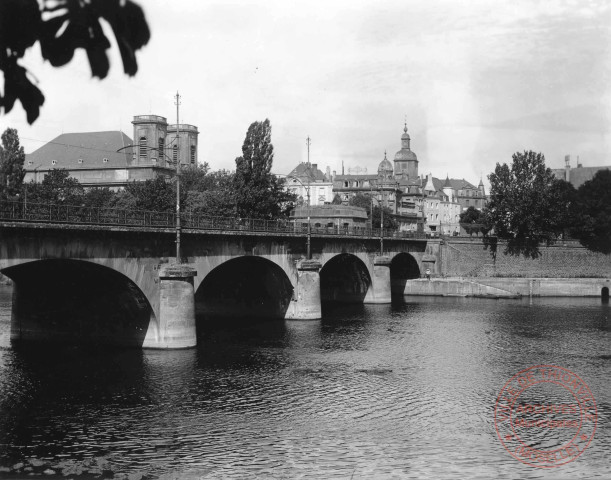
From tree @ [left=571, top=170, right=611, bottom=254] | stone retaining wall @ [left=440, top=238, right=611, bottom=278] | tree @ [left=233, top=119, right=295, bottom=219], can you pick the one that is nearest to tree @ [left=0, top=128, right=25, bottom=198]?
tree @ [left=233, top=119, right=295, bottom=219]

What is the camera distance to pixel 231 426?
27016 mm

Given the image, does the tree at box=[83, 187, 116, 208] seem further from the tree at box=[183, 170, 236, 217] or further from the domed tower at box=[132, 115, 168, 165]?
the domed tower at box=[132, 115, 168, 165]

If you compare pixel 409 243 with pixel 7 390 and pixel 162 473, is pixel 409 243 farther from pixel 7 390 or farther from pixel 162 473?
pixel 162 473

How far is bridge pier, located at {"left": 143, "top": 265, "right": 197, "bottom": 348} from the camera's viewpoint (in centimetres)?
4031

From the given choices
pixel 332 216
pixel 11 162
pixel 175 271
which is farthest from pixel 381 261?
pixel 11 162

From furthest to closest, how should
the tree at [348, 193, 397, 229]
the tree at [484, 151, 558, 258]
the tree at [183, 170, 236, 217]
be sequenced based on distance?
the tree at [348, 193, 397, 229]
the tree at [484, 151, 558, 258]
the tree at [183, 170, 236, 217]

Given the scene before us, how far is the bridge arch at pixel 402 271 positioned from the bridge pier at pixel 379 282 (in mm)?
12687

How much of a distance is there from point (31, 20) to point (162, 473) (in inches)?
737

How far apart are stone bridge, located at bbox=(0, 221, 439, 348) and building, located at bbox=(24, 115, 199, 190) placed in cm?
7557

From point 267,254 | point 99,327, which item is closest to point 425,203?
point 267,254

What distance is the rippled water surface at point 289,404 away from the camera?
→ 22.8m

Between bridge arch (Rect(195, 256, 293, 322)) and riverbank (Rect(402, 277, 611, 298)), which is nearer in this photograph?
bridge arch (Rect(195, 256, 293, 322))

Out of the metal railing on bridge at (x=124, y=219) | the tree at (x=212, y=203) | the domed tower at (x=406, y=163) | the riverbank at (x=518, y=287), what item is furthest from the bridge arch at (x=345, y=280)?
the domed tower at (x=406, y=163)

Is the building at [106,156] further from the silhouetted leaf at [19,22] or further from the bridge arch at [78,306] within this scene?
the silhouetted leaf at [19,22]
